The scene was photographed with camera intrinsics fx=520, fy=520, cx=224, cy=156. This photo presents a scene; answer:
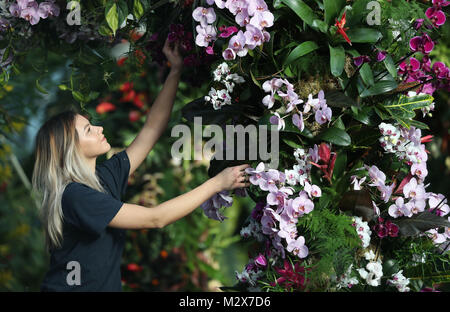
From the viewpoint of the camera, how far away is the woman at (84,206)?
1.77 meters

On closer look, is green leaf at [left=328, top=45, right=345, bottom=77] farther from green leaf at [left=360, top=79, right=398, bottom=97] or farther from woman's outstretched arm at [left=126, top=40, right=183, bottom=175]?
woman's outstretched arm at [left=126, top=40, right=183, bottom=175]

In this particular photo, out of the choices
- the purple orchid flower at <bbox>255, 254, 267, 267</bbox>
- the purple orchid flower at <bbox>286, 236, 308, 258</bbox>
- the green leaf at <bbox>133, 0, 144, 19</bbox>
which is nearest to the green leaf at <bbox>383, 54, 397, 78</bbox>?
the purple orchid flower at <bbox>286, 236, 308, 258</bbox>

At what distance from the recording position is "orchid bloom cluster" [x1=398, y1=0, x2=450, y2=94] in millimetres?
1653

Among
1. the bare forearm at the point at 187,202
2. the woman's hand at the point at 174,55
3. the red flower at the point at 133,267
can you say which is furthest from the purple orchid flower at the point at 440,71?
the red flower at the point at 133,267

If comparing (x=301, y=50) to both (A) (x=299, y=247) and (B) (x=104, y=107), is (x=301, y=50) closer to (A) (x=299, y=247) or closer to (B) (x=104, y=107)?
(A) (x=299, y=247)

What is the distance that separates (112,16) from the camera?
69.5 inches

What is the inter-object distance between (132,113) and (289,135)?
2169 millimetres

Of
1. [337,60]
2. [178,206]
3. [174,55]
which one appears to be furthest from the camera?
[174,55]

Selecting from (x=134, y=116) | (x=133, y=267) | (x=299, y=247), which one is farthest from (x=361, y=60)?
(x=133, y=267)

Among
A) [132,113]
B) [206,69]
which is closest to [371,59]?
[206,69]

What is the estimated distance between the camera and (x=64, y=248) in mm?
1911

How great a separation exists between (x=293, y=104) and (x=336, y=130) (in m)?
0.16

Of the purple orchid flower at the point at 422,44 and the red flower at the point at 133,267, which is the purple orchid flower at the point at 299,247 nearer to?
the purple orchid flower at the point at 422,44
